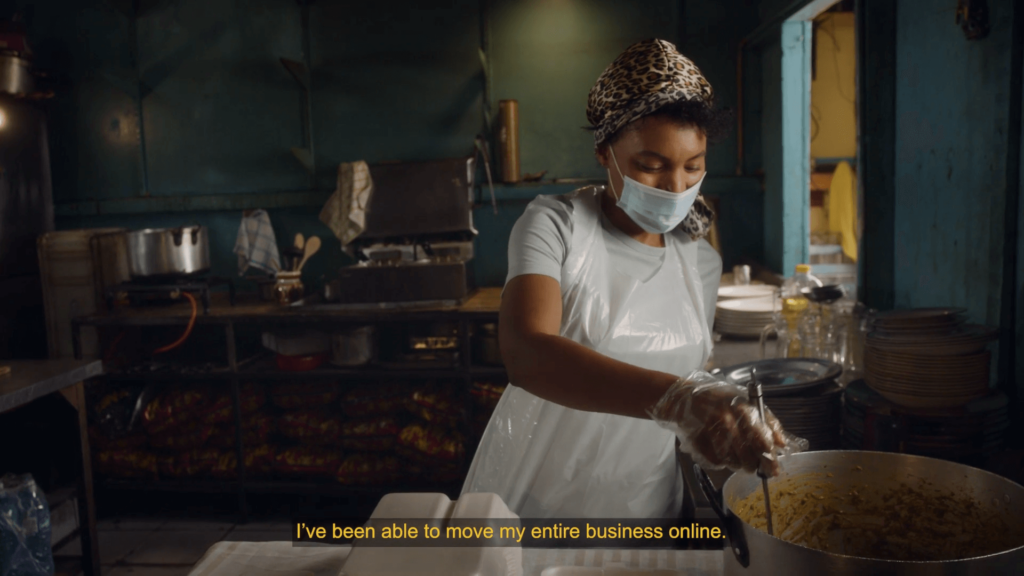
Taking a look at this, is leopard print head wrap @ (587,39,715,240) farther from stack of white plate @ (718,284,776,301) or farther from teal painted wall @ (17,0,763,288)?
teal painted wall @ (17,0,763,288)

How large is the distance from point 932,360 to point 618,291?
0.80 m

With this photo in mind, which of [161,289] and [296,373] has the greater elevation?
[161,289]

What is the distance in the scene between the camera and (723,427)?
0.89 meters

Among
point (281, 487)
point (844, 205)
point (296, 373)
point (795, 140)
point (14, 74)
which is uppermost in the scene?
point (14, 74)

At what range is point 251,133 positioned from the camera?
446 cm

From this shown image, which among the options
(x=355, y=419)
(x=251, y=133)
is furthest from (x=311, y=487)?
(x=251, y=133)

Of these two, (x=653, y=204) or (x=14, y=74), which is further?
(x=14, y=74)

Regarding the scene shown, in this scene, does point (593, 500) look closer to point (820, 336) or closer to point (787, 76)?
point (820, 336)

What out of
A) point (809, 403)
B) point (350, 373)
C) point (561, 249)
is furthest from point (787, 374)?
point (350, 373)

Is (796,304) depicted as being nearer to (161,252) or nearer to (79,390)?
(79,390)

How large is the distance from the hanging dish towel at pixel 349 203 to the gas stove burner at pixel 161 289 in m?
0.71

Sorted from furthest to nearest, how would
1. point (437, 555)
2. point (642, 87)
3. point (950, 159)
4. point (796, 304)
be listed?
1. point (796, 304)
2. point (950, 159)
3. point (642, 87)
4. point (437, 555)

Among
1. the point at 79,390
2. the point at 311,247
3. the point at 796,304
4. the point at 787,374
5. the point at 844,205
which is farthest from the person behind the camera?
the point at 844,205

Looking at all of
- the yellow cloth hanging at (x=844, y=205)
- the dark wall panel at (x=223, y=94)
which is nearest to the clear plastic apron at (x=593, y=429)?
the dark wall panel at (x=223, y=94)
